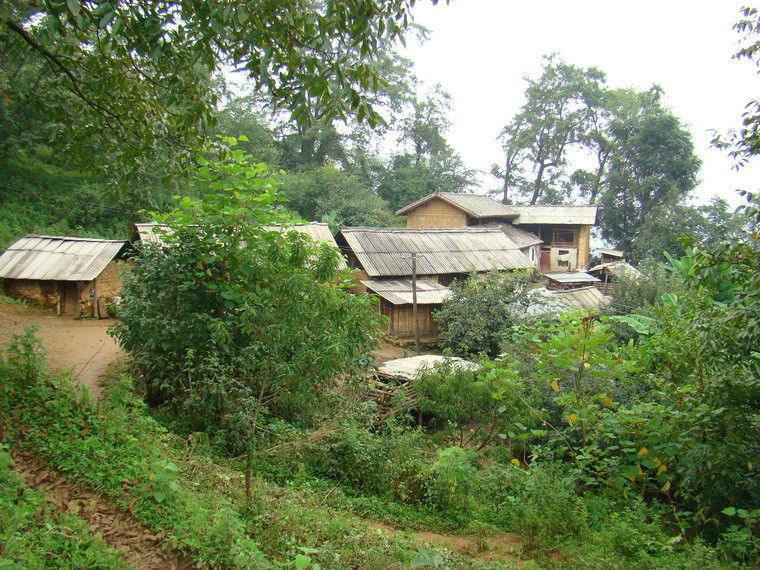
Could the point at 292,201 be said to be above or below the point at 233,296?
above

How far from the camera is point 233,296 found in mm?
6246

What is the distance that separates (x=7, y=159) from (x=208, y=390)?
66.8ft

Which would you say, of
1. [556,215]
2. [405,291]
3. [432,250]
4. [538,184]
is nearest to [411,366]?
[405,291]

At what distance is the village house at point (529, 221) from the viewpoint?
2978 cm

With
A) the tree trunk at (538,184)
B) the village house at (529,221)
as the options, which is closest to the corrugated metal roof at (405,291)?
the village house at (529,221)

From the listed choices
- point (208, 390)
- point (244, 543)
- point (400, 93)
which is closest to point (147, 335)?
point (208, 390)

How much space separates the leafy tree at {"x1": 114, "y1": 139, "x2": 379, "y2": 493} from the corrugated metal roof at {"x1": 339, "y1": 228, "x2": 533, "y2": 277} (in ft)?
41.9

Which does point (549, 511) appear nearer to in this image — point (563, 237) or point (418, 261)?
point (418, 261)

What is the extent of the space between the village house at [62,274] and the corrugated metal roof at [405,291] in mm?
8288

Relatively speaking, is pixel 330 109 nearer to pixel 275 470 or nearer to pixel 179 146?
pixel 179 146

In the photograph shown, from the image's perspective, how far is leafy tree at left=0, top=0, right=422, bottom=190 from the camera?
3873 millimetres

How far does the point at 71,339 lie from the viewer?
11.7 m

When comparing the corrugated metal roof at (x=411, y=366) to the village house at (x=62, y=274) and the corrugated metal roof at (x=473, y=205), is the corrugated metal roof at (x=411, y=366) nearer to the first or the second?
the village house at (x=62, y=274)

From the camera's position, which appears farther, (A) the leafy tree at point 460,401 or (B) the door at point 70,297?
(B) the door at point 70,297
